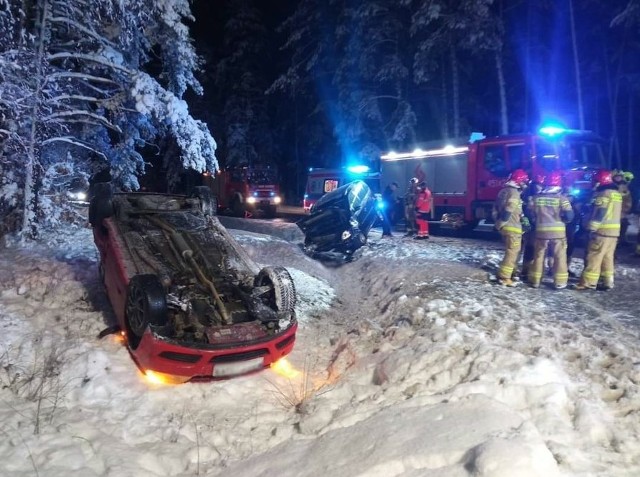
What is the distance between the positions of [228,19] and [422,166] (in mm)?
20391

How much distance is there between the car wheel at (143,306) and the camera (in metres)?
4.27

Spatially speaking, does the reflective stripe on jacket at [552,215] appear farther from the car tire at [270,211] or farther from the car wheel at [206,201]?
the car tire at [270,211]

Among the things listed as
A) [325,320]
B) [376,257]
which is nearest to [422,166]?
[376,257]

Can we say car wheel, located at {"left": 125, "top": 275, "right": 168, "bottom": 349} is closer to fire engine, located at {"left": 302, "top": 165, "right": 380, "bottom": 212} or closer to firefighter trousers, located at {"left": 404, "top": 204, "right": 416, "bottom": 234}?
firefighter trousers, located at {"left": 404, "top": 204, "right": 416, "bottom": 234}

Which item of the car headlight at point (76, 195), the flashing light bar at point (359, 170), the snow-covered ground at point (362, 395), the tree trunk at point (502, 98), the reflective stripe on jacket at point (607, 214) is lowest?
the snow-covered ground at point (362, 395)

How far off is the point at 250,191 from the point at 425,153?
874cm

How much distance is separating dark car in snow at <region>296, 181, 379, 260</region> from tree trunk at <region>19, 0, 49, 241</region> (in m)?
5.30

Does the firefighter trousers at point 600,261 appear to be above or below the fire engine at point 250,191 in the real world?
below

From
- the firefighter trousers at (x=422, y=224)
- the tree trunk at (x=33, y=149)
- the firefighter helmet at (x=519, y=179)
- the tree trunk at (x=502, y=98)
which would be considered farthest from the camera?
the tree trunk at (x=502, y=98)

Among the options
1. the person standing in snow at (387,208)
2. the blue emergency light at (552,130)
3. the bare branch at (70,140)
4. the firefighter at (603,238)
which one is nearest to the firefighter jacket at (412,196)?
the person standing in snow at (387,208)

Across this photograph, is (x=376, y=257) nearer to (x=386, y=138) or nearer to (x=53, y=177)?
(x=53, y=177)

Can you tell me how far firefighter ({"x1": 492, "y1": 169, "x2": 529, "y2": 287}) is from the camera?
7055 mm

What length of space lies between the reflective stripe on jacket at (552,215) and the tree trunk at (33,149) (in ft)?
28.5

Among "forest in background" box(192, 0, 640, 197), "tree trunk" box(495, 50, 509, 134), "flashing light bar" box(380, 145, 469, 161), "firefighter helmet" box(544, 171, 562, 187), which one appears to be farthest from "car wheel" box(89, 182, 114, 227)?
"tree trunk" box(495, 50, 509, 134)
